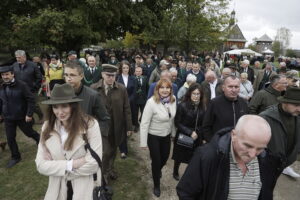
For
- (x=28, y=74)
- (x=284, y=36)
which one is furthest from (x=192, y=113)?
(x=284, y=36)

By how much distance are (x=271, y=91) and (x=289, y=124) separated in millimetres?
1068

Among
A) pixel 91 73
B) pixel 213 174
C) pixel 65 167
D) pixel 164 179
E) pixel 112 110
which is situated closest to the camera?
pixel 213 174

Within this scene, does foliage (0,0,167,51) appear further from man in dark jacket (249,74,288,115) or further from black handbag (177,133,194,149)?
man in dark jacket (249,74,288,115)

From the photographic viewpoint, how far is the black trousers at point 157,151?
3.76m

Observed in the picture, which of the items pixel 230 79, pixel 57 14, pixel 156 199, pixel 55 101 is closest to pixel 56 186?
pixel 55 101

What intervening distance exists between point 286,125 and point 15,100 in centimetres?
485

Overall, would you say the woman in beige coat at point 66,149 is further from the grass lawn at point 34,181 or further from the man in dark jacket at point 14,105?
the man in dark jacket at point 14,105

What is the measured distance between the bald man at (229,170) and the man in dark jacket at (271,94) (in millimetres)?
2445

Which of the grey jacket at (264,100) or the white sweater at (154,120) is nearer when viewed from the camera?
the white sweater at (154,120)

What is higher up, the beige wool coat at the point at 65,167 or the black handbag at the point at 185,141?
the beige wool coat at the point at 65,167

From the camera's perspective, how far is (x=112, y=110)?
402 cm

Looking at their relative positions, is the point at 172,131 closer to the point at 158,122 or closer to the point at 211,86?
the point at 158,122

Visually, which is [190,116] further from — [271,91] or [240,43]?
[240,43]

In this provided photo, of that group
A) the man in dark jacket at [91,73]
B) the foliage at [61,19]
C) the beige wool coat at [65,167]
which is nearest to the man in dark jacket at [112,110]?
the beige wool coat at [65,167]
